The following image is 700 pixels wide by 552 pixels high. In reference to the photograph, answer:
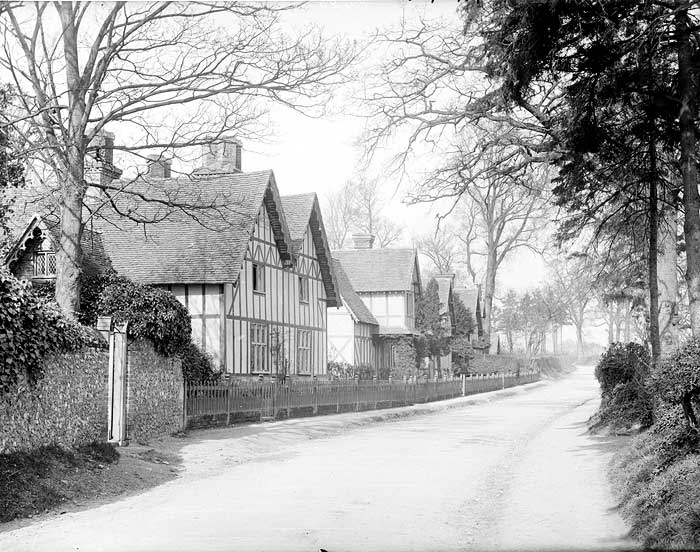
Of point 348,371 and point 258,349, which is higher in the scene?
point 258,349

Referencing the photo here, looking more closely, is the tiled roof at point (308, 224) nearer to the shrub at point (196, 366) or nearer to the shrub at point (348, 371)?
the shrub at point (348, 371)

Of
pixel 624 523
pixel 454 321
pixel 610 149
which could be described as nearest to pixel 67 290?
pixel 610 149

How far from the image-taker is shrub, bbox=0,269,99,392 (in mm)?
9922

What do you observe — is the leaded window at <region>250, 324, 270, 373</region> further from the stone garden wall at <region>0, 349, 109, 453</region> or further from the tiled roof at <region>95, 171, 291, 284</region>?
the stone garden wall at <region>0, 349, 109, 453</region>

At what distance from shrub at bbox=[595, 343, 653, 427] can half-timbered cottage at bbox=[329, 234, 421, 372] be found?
2749 centimetres

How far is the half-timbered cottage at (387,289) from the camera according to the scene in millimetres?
48844

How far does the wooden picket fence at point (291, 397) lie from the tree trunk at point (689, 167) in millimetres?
10918

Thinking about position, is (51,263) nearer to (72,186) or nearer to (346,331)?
(72,186)

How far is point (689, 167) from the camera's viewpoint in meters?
11.4

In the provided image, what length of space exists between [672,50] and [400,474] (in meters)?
7.73

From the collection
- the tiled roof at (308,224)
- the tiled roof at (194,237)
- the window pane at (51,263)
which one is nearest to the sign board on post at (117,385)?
the tiled roof at (194,237)

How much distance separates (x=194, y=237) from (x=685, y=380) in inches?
816

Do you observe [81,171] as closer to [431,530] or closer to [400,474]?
[400,474]

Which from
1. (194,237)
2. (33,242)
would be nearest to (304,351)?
(194,237)
